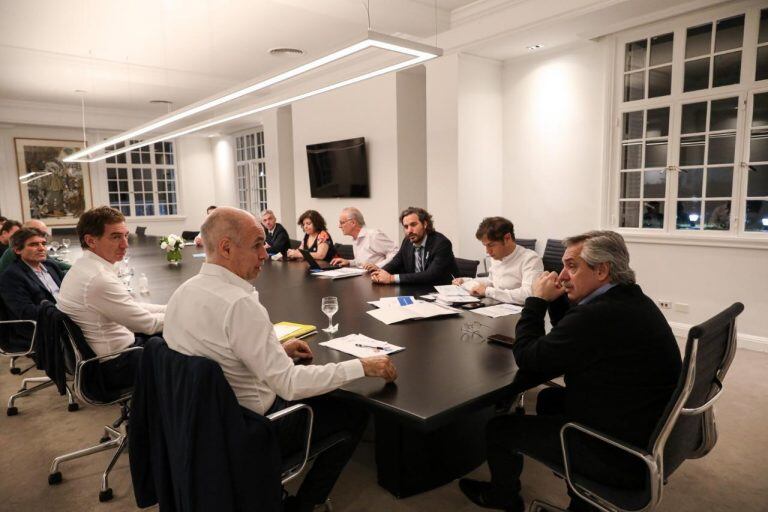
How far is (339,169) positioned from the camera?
7.03 m

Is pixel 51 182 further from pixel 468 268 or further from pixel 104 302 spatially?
pixel 468 268

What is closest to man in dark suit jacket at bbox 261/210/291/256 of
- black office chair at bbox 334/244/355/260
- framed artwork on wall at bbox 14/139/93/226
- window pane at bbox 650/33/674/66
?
black office chair at bbox 334/244/355/260

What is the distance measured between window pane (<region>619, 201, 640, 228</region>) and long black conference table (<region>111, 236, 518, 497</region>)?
114 inches

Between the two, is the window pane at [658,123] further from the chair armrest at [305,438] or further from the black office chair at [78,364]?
the black office chair at [78,364]

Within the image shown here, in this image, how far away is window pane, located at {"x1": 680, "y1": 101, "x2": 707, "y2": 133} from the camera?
4352mm

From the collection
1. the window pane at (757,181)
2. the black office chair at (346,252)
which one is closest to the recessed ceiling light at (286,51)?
the black office chair at (346,252)

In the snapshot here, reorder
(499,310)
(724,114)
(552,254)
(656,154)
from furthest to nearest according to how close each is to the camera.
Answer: (552,254)
(656,154)
(724,114)
(499,310)

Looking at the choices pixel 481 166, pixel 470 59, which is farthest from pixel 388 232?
pixel 470 59

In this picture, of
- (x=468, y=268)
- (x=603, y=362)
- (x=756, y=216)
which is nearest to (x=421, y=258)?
(x=468, y=268)

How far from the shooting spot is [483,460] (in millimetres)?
2498

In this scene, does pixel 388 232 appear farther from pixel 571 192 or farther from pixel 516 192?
pixel 571 192

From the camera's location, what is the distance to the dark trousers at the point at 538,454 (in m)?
1.54

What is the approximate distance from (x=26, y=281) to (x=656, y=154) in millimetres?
5281

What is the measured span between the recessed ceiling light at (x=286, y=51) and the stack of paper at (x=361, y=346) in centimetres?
512
